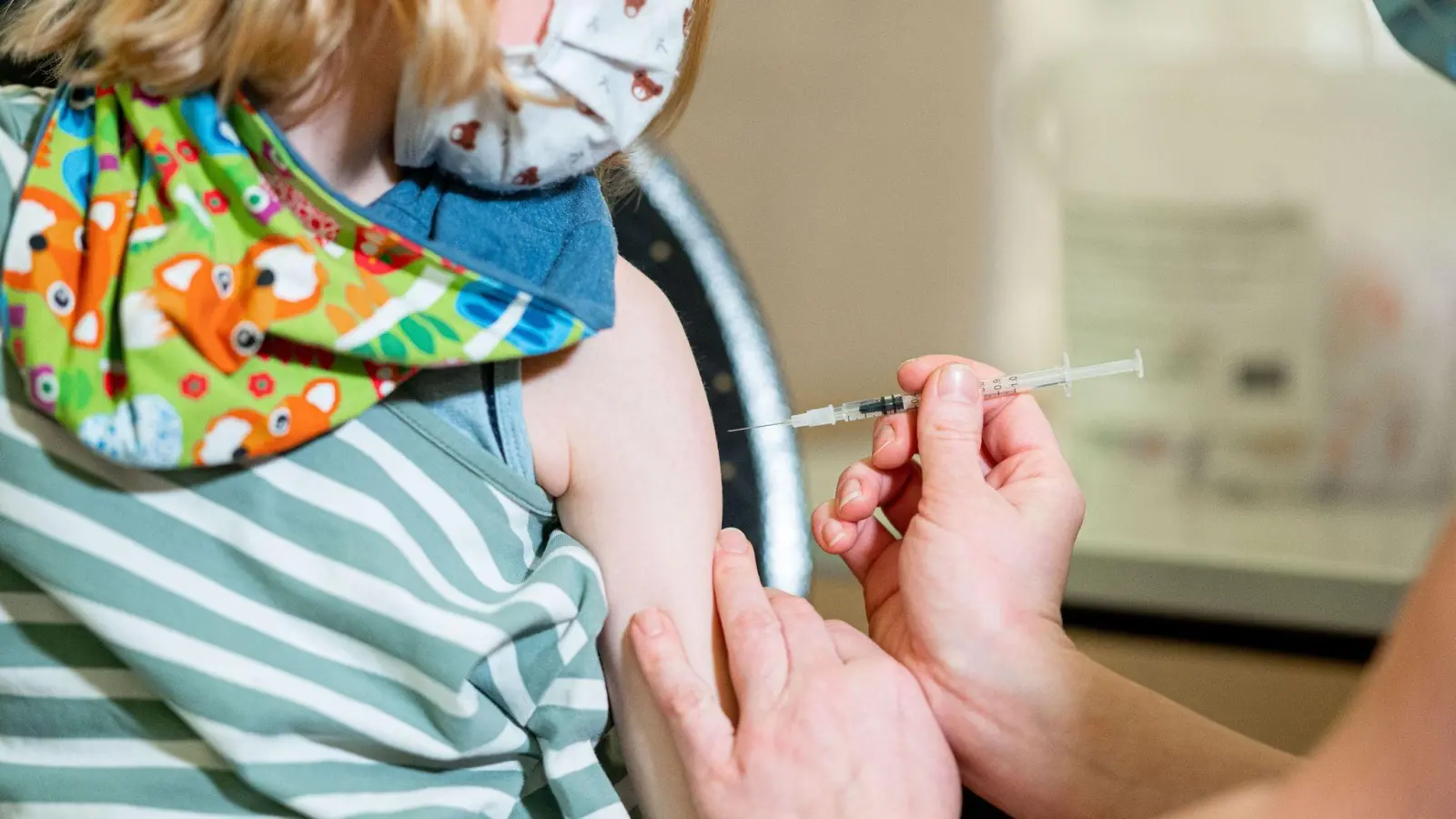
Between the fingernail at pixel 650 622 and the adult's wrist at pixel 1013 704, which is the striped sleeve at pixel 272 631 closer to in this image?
the fingernail at pixel 650 622

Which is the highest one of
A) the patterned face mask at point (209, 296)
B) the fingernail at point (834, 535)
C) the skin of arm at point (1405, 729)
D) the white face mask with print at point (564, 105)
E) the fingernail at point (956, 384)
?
the white face mask with print at point (564, 105)

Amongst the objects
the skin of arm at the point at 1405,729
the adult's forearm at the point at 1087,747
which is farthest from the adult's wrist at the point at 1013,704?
the skin of arm at the point at 1405,729

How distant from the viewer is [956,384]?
0.86 m

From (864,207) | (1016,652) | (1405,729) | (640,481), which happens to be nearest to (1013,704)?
(1016,652)

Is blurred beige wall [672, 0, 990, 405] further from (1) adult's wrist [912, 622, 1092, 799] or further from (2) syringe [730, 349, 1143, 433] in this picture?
(1) adult's wrist [912, 622, 1092, 799]

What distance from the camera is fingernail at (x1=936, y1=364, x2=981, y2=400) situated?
0.86 m

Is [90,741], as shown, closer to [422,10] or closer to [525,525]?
[525,525]

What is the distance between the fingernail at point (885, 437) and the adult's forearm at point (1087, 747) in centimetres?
20

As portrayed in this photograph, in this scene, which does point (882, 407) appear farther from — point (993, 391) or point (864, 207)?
point (864, 207)

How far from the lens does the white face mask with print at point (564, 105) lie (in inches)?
24.5

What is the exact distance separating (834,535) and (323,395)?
1.46 ft

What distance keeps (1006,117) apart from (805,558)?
1.04 metres

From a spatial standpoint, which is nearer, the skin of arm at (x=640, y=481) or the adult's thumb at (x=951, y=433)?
the skin of arm at (x=640, y=481)

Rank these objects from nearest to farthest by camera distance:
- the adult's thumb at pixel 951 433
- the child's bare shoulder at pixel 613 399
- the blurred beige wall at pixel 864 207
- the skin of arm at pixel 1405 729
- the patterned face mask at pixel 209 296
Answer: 1. the skin of arm at pixel 1405 729
2. the patterned face mask at pixel 209 296
3. the child's bare shoulder at pixel 613 399
4. the adult's thumb at pixel 951 433
5. the blurred beige wall at pixel 864 207
